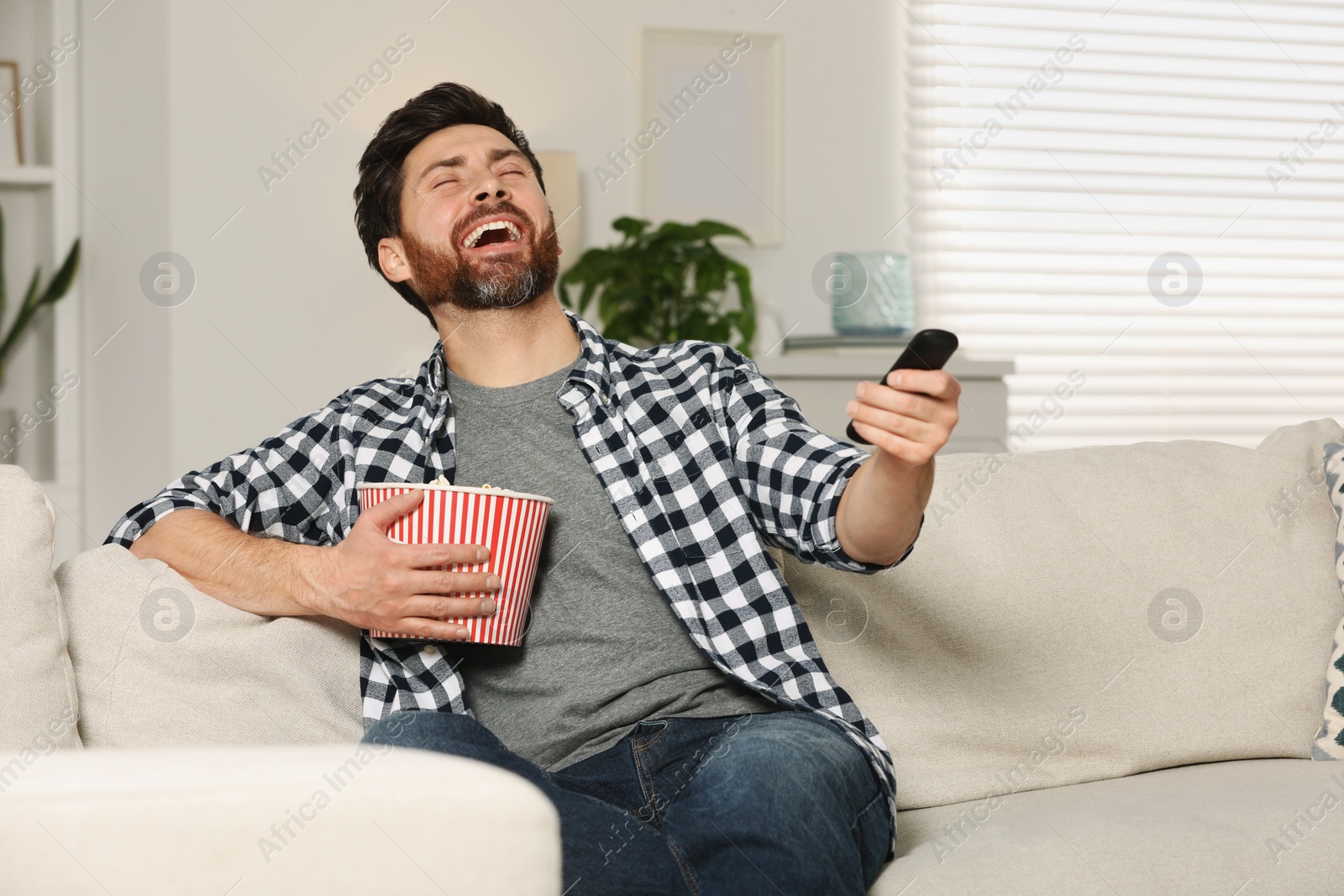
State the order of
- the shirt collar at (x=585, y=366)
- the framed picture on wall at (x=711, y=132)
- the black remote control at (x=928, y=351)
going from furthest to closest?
1. the framed picture on wall at (x=711, y=132)
2. the shirt collar at (x=585, y=366)
3. the black remote control at (x=928, y=351)

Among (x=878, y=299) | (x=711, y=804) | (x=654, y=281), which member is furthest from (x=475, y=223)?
(x=878, y=299)

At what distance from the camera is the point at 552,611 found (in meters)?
1.29

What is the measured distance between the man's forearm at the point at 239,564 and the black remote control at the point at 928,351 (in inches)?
24.8

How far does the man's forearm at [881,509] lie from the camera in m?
1.07

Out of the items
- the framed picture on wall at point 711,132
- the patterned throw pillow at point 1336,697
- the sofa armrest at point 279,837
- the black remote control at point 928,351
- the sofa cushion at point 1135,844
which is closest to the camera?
the sofa armrest at point 279,837

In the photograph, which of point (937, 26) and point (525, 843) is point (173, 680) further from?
point (937, 26)

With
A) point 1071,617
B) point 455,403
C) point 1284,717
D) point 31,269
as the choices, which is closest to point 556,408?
point 455,403

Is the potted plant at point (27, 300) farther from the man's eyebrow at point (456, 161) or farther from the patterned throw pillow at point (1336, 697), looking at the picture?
the patterned throw pillow at point (1336, 697)

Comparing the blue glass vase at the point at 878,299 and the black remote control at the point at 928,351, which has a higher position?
the blue glass vase at the point at 878,299

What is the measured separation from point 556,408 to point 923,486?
20.2 inches

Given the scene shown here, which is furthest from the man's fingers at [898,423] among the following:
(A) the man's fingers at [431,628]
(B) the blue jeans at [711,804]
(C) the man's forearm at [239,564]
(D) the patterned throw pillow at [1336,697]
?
(D) the patterned throw pillow at [1336,697]

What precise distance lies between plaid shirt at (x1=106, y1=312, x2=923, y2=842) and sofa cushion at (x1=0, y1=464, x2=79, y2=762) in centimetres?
16

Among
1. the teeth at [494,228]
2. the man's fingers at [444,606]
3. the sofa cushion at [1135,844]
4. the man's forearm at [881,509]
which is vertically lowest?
the sofa cushion at [1135,844]

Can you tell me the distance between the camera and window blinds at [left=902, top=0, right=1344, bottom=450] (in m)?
3.36
